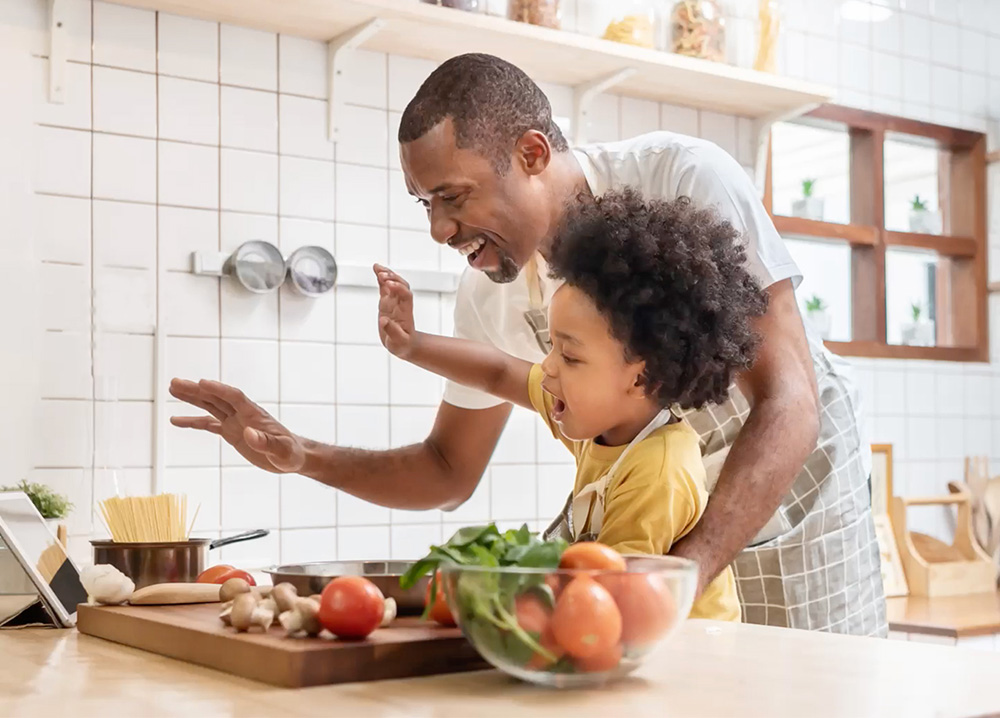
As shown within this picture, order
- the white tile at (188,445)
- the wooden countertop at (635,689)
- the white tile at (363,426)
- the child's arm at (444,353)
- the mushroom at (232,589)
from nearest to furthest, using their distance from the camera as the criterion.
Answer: the wooden countertop at (635,689) → the mushroom at (232,589) → the child's arm at (444,353) → the white tile at (188,445) → the white tile at (363,426)

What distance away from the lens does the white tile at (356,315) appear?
8.79 ft

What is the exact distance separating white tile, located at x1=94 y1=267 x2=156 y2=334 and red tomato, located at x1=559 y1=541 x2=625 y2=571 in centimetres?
186

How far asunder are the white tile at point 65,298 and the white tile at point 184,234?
0.18 meters

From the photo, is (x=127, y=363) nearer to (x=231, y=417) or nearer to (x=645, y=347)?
(x=231, y=417)

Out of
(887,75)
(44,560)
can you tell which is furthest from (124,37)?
(887,75)

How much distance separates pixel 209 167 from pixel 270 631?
183 centimetres

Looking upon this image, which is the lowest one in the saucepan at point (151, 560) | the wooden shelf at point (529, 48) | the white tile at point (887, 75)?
the saucepan at point (151, 560)

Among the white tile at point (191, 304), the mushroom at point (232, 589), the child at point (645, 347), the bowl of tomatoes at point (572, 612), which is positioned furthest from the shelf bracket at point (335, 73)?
the bowl of tomatoes at point (572, 612)

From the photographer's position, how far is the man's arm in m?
1.21

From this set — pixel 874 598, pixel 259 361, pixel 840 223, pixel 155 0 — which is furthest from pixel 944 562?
pixel 155 0

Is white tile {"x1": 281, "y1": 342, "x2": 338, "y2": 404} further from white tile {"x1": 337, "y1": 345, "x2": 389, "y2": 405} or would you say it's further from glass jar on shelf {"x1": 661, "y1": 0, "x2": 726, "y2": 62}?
glass jar on shelf {"x1": 661, "y1": 0, "x2": 726, "y2": 62}

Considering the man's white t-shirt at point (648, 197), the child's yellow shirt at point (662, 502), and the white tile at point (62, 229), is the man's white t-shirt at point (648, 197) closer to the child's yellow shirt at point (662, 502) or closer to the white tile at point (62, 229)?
the child's yellow shirt at point (662, 502)

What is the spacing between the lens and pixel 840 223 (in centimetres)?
356

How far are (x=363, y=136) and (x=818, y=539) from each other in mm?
1580
